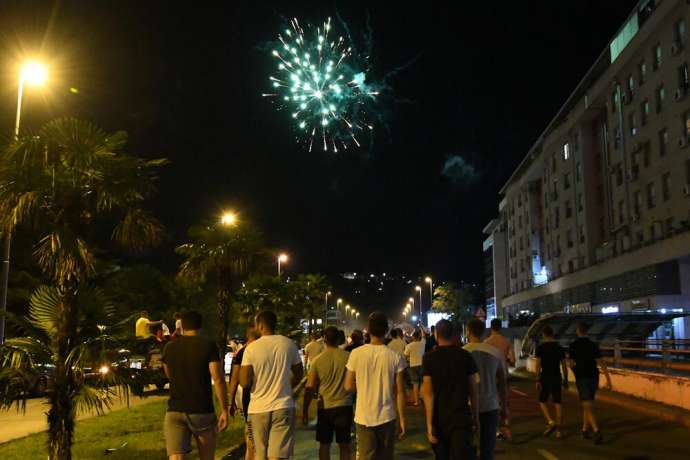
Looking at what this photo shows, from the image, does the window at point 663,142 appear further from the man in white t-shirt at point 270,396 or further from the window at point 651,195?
the man in white t-shirt at point 270,396

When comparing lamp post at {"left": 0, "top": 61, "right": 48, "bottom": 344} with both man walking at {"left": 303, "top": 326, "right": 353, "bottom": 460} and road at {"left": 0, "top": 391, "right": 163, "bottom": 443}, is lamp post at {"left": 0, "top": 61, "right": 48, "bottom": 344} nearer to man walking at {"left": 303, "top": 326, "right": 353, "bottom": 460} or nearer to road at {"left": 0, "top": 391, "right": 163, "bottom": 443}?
road at {"left": 0, "top": 391, "right": 163, "bottom": 443}

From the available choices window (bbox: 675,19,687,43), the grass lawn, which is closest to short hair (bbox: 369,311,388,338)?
the grass lawn

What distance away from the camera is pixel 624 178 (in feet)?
152

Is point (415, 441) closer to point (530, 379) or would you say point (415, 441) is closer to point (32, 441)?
point (32, 441)

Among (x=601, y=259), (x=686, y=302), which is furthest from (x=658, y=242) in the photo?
(x=601, y=259)

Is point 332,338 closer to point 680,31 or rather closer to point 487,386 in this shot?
point 487,386

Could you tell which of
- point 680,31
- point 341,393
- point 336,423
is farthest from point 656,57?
point 336,423

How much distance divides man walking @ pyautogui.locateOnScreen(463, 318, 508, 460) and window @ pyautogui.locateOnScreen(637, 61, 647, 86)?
38696 mm

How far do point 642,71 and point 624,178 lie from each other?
6914 millimetres

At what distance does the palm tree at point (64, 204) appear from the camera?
331 inches

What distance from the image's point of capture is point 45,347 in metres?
8.57

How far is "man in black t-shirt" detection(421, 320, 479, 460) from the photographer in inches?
256

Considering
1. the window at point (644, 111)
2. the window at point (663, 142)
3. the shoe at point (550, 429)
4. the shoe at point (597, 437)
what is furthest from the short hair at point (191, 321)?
the window at point (644, 111)

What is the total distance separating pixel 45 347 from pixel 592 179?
5098cm
